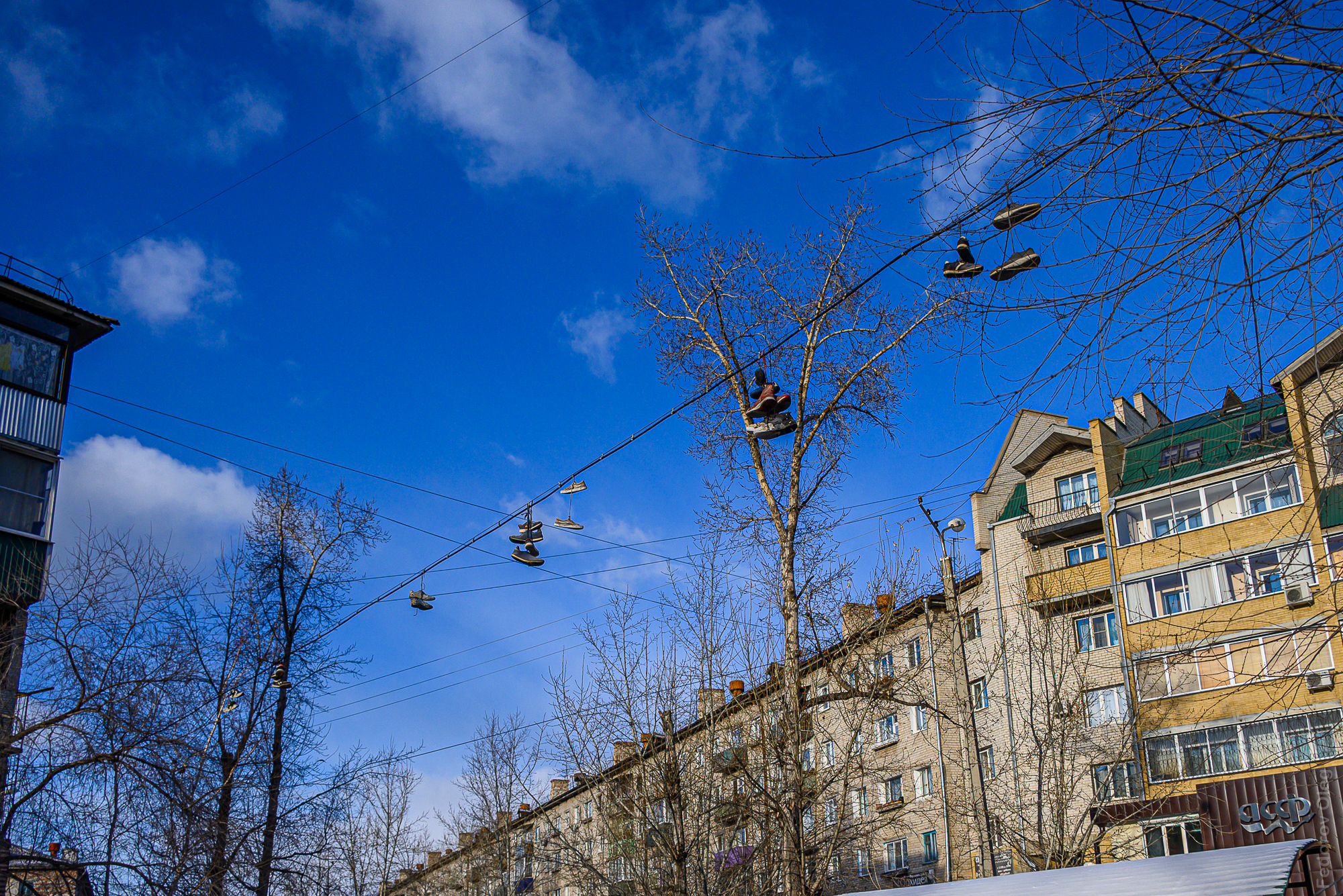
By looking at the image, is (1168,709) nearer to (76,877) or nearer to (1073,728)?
(1073,728)

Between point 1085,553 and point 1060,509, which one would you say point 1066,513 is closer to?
point 1060,509

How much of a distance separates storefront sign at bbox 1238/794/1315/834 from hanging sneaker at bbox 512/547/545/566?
19.7 metres

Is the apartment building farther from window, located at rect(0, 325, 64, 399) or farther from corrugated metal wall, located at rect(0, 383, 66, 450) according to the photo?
window, located at rect(0, 325, 64, 399)

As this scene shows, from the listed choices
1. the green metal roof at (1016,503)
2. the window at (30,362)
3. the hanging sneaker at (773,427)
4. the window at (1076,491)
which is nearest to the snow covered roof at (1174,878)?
the hanging sneaker at (773,427)

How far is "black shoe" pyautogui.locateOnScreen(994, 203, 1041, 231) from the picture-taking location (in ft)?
16.9

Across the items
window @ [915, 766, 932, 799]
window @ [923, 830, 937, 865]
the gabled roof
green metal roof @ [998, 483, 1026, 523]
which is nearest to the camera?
the gabled roof

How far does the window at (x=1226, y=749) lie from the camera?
26.0m

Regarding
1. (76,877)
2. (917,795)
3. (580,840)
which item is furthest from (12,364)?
Result: (917,795)

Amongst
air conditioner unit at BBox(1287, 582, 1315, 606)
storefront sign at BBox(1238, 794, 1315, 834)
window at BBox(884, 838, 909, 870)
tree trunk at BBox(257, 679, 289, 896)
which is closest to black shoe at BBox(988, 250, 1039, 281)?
air conditioner unit at BBox(1287, 582, 1315, 606)

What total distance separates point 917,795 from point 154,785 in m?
25.9

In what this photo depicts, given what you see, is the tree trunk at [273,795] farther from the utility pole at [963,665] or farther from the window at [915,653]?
the window at [915,653]

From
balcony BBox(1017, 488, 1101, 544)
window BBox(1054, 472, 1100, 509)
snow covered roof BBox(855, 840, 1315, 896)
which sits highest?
window BBox(1054, 472, 1100, 509)

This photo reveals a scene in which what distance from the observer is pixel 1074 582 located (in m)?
32.4

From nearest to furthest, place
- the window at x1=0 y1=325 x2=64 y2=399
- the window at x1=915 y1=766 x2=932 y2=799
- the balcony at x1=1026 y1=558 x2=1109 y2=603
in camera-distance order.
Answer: the window at x1=0 y1=325 x2=64 y2=399 → the balcony at x1=1026 y1=558 x2=1109 y2=603 → the window at x1=915 y1=766 x2=932 y2=799
